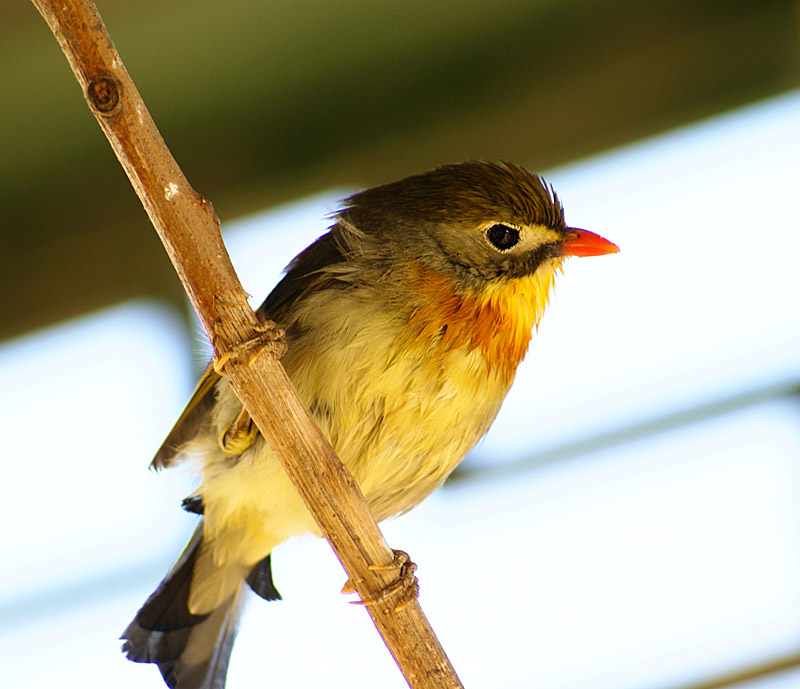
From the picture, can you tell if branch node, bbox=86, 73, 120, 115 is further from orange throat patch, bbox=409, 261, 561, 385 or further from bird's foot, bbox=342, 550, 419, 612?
bird's foot, bbox=342, 550, 419, 612

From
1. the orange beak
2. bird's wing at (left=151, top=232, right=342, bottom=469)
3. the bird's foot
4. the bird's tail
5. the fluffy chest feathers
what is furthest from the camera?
the bird's tail

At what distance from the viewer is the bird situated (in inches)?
79.8

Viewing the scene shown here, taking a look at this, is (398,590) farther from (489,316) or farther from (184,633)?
(184,633)

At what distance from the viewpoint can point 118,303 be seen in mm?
4270

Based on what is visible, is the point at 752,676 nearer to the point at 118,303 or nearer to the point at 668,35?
the point at 668,35

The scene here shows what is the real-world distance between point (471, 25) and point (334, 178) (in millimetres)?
842

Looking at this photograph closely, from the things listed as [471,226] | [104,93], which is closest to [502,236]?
[471,226]

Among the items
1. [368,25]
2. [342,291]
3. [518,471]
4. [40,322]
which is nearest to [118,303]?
[40,322]

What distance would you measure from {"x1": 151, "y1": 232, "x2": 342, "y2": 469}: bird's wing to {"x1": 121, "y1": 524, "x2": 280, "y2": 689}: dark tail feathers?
352 millimetres

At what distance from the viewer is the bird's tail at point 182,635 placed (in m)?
2.46

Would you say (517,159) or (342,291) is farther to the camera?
(517,159)

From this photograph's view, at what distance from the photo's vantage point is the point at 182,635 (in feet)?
8.23

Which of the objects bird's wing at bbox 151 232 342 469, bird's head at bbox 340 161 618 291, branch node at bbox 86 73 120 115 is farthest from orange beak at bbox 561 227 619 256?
branch node at bbox 86 73 120 115

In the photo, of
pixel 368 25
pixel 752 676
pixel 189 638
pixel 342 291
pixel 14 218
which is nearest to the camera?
pixel 342 291
